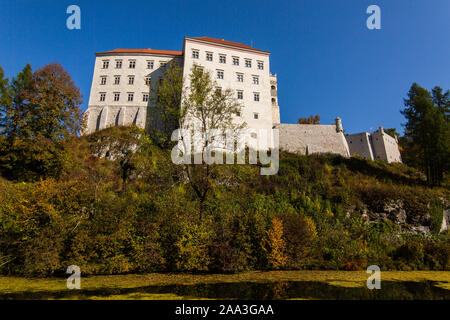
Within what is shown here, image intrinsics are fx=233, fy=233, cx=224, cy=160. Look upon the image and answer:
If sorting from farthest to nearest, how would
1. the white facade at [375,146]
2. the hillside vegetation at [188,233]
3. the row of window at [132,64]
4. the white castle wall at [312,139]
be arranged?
1. the row of window at [132,64]
2. the white facade at [375,146]
3. the white castle wall at [312,139]
4. the hillside vegetation at [188,233]

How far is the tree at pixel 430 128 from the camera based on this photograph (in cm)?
2416

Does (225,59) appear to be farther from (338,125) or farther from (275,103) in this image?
(338,125)

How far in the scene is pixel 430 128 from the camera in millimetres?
24922

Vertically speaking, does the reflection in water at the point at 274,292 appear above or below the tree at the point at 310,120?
below

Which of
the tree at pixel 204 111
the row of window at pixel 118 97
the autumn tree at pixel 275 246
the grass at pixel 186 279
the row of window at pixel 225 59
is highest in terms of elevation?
the row of window at pixel 225 59

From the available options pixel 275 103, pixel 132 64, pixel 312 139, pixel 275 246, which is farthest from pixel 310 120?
pixel 275 246

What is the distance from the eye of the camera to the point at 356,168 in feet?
84.6

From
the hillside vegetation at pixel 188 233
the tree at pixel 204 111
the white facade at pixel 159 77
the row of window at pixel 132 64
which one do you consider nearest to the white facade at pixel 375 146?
the white facade at pixel 159 77

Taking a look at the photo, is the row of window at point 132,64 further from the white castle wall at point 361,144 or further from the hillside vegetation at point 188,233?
the white castle wall at point 361,144

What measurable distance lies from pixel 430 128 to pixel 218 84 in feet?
83.0

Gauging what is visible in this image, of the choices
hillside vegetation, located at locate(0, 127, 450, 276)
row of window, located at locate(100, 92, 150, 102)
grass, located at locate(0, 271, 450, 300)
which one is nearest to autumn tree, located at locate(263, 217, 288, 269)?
hillside vegetation, located at locate(0, 127, 450, 276)

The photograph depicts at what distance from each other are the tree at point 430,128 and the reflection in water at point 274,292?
21920 mm

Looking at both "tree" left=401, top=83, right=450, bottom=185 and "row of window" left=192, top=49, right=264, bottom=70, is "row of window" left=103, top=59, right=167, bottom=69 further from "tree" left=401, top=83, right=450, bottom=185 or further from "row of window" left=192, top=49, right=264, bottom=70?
"tree" left=401, top=83, right=450, bottom=185

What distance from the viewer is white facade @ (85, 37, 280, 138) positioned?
109 ft
